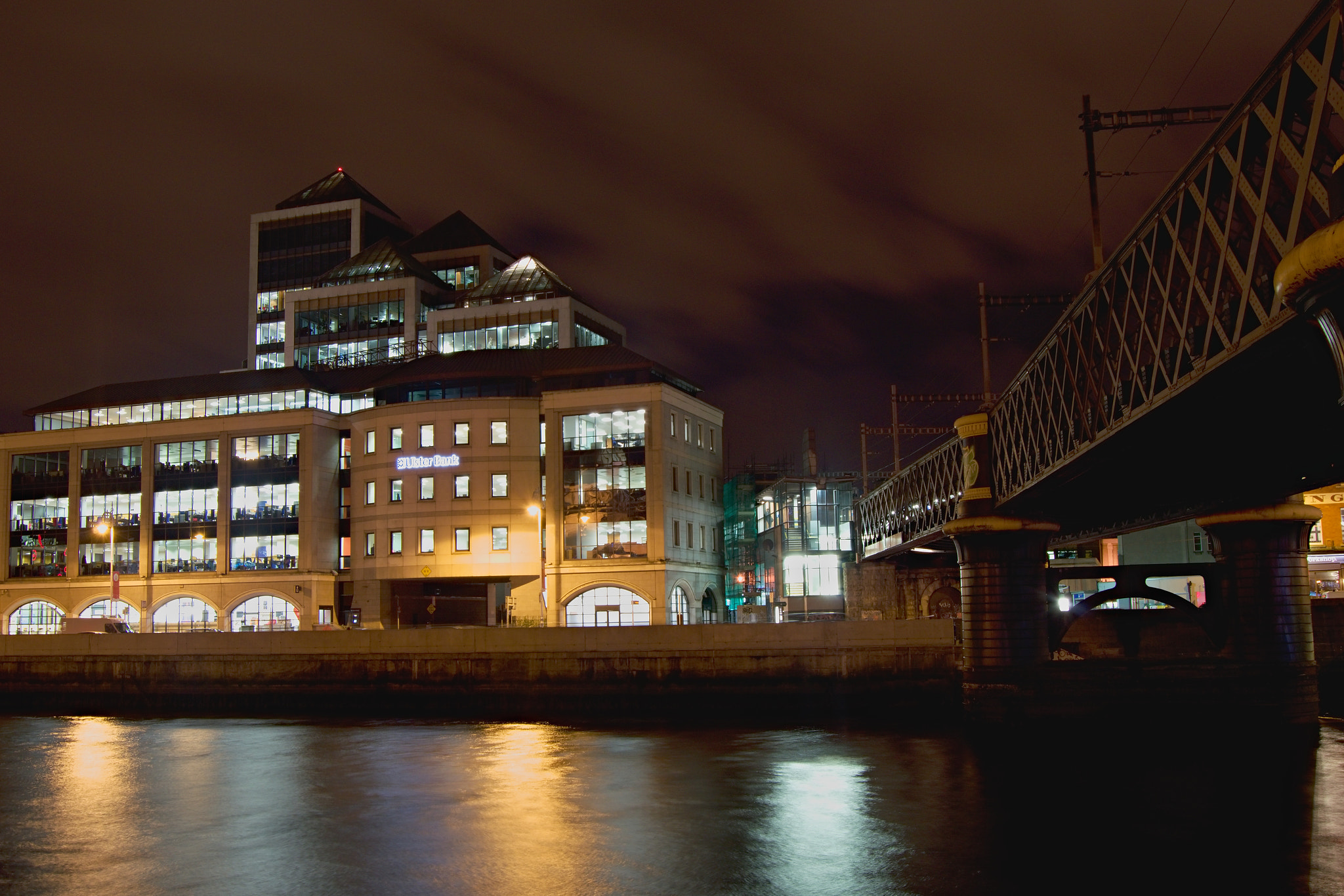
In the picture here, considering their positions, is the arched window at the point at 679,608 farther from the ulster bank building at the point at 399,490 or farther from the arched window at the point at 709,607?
the arched window at the point at 709,607

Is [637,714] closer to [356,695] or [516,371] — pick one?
[356,695]

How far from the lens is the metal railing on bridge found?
1602cm

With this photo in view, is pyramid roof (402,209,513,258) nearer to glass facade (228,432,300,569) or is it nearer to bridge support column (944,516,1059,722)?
glass facade (228,432,300,569)

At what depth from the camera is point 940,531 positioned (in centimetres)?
4969

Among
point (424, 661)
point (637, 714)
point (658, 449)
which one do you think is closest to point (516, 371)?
point (658, 449)

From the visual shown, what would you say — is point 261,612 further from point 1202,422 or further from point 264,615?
point 1202,422

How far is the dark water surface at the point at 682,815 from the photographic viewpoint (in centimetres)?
2297

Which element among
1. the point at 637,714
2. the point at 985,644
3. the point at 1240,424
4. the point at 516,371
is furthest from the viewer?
the point at 516,371

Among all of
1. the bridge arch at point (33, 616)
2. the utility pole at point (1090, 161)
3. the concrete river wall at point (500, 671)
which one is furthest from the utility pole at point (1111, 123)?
the bridge arch at point (33, 616)

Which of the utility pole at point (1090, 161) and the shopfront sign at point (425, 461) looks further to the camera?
the shopfront sign at point (425, 461)

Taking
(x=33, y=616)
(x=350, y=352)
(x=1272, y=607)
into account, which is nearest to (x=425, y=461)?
(x=33, y=616)

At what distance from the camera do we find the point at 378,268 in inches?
4592

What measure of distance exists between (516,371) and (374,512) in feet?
48.6

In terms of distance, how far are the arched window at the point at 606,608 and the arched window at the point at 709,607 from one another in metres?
7.88
